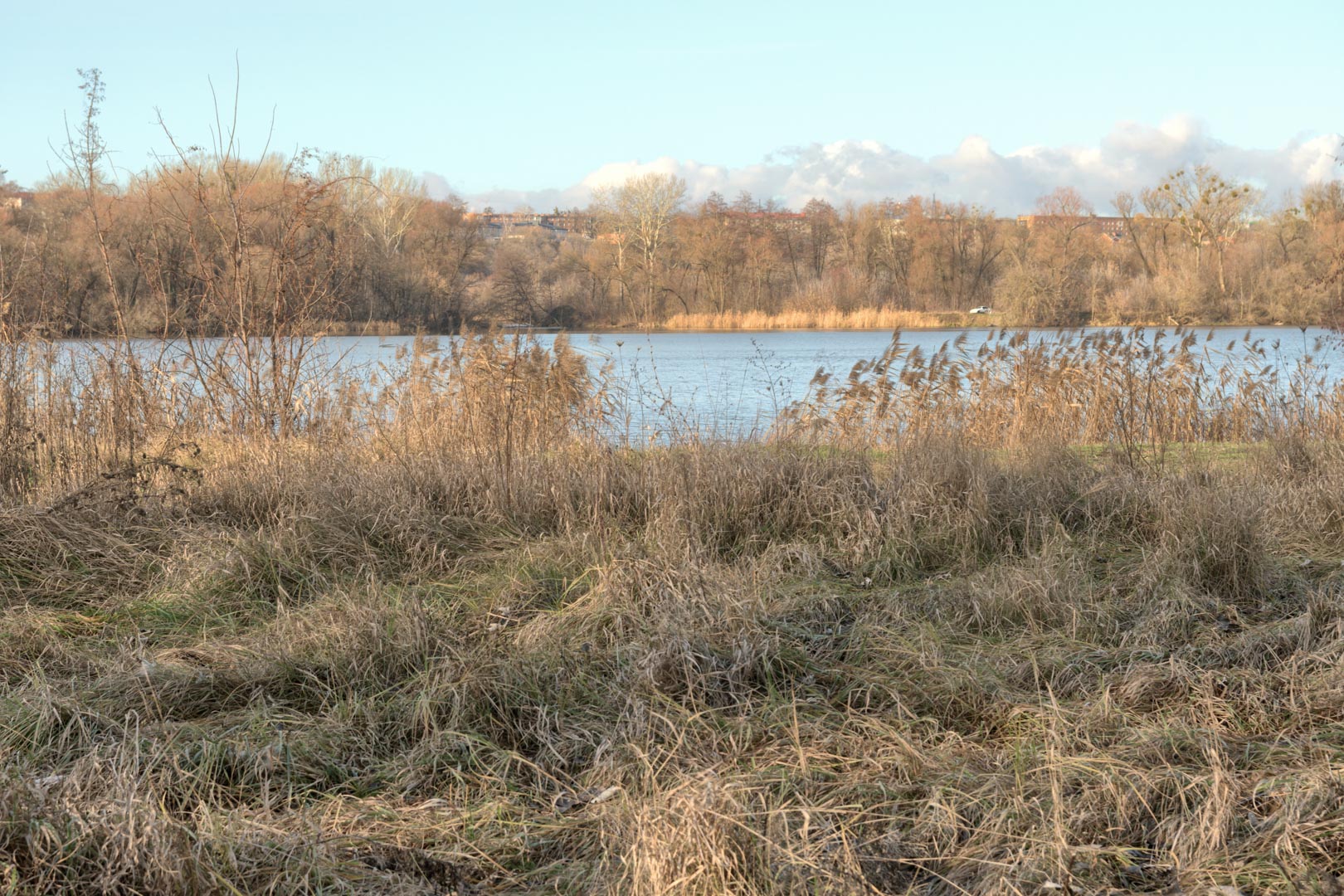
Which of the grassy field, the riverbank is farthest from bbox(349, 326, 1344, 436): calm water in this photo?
the riverbank

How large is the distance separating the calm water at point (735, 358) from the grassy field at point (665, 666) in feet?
3.27

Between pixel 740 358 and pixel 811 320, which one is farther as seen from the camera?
pixel 811 320

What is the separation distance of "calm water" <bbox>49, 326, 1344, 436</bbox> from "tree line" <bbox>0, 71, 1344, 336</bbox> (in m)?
0.54

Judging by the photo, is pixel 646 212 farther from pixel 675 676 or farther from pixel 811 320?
pixel 675 676

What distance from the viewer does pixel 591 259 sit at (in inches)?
931

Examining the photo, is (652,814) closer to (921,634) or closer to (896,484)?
(921,634)

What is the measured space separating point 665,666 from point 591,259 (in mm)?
20963

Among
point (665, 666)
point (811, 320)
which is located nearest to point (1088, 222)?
point (811, 320)

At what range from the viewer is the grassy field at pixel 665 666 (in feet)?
7.70

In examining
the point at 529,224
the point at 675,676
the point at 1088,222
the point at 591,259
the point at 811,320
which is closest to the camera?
the point at 675,676

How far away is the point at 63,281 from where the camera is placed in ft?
22.6

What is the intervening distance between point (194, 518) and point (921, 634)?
12.5ft

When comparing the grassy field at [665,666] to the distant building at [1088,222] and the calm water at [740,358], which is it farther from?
the distant building at [1088,222]

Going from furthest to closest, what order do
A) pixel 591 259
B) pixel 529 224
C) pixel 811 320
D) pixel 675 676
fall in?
pixel 529 224 < pixel 811 320 < pixel 591 259 < pixel 675 676
